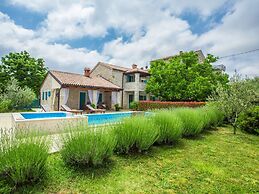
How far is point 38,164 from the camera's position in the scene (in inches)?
169

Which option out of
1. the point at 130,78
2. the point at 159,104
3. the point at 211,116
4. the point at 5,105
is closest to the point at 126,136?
the point at 211,116

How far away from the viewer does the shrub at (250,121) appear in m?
12.3

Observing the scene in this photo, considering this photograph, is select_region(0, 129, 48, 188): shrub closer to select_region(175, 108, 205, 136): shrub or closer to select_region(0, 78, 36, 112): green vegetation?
select_region(175, 108, 205, 136): shrub

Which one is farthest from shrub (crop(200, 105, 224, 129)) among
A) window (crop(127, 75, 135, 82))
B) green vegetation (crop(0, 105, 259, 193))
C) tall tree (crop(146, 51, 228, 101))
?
window (crop(127, 75, 135, 82))

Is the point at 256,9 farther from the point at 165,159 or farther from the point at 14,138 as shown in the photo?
the point at 14,138

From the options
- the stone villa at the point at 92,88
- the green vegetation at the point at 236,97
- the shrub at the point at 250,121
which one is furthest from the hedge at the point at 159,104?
the green vegetation at the point at 236,97

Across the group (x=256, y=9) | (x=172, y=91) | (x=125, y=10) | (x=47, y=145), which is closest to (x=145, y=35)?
(x=172, y=91)

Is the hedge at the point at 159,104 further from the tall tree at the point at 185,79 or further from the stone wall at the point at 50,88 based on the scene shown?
the stone wall at the point at 50,88

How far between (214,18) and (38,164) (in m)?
19.5

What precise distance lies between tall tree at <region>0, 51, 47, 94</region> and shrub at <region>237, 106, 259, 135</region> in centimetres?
3708

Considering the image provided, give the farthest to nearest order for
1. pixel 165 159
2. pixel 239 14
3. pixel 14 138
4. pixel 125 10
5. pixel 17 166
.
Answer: pixel 239 14, pixel 125 10, pixel 165 159, pixel 14 138, pixel 17 166

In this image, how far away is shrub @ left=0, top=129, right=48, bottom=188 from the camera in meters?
4.02

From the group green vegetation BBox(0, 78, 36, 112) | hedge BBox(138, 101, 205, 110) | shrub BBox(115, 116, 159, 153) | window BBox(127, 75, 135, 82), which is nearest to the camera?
shrub BBox(115, 116, 159, 153)

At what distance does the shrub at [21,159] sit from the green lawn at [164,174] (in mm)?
281
